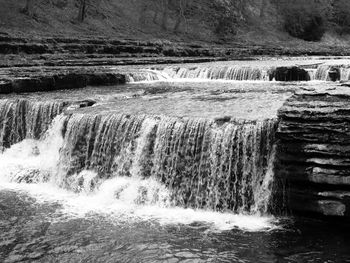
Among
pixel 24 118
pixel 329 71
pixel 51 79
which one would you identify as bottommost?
pixel 24 118

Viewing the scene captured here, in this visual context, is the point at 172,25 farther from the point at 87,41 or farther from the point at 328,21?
the point at 328,21

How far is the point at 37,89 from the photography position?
2188 cm

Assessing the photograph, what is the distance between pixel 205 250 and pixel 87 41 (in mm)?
29791

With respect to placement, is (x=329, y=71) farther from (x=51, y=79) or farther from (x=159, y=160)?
(x=159, y=160)

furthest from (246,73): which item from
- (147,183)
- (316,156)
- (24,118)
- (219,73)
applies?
(316,156)

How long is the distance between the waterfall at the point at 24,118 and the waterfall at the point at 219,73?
11262 mm

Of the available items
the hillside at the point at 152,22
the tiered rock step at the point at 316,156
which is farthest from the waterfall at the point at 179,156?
the hillside at the point at 152,22

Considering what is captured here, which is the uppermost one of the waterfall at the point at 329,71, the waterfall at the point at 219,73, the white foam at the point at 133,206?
the waterfall at the point at 329,71

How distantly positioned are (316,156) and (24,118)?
11.0 m

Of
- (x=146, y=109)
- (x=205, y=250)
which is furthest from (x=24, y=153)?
(x=205, y=250)

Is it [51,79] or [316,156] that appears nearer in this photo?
[316,156]

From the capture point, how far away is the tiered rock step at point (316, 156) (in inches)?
420

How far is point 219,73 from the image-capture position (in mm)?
27203

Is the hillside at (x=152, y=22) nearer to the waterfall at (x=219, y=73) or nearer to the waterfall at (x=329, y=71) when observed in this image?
the waterfall at (x=219, y=73)
